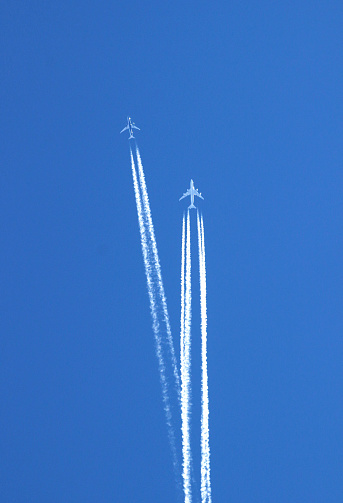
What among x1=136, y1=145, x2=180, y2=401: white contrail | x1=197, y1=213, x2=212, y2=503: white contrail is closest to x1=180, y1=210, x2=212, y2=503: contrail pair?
x1=197, y1=213, x2=212, y2=503: white contrail

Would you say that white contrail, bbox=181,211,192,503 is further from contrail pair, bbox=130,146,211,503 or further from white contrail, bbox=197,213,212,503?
white contrail, bbox=197,213,212,503

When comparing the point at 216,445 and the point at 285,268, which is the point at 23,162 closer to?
the point at 285,268

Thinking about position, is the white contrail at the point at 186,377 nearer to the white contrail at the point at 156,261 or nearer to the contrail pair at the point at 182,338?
the contrail pair at the point at 182,338

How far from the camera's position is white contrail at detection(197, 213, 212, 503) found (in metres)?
8.89

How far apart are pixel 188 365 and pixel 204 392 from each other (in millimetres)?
453

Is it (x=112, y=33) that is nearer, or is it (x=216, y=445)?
(x=216, y=445)

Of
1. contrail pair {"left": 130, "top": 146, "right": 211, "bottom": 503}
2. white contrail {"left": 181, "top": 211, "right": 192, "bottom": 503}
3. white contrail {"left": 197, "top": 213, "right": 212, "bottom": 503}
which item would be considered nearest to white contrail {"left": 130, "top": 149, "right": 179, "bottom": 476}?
contrail pair {"left": 130, "top": 146, "right": 211, "bottom": 503}

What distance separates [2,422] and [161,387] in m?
2.34

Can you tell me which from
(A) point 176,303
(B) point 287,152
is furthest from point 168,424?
(B) point 287,152

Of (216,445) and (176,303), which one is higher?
(176,303)

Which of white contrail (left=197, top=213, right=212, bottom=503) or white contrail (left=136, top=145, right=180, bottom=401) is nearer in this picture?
white contrail (left=197, top=213, right=212, bottom=503)

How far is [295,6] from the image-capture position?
975 cm

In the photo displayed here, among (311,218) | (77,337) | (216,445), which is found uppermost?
(311,218)

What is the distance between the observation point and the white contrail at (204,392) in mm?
8891
